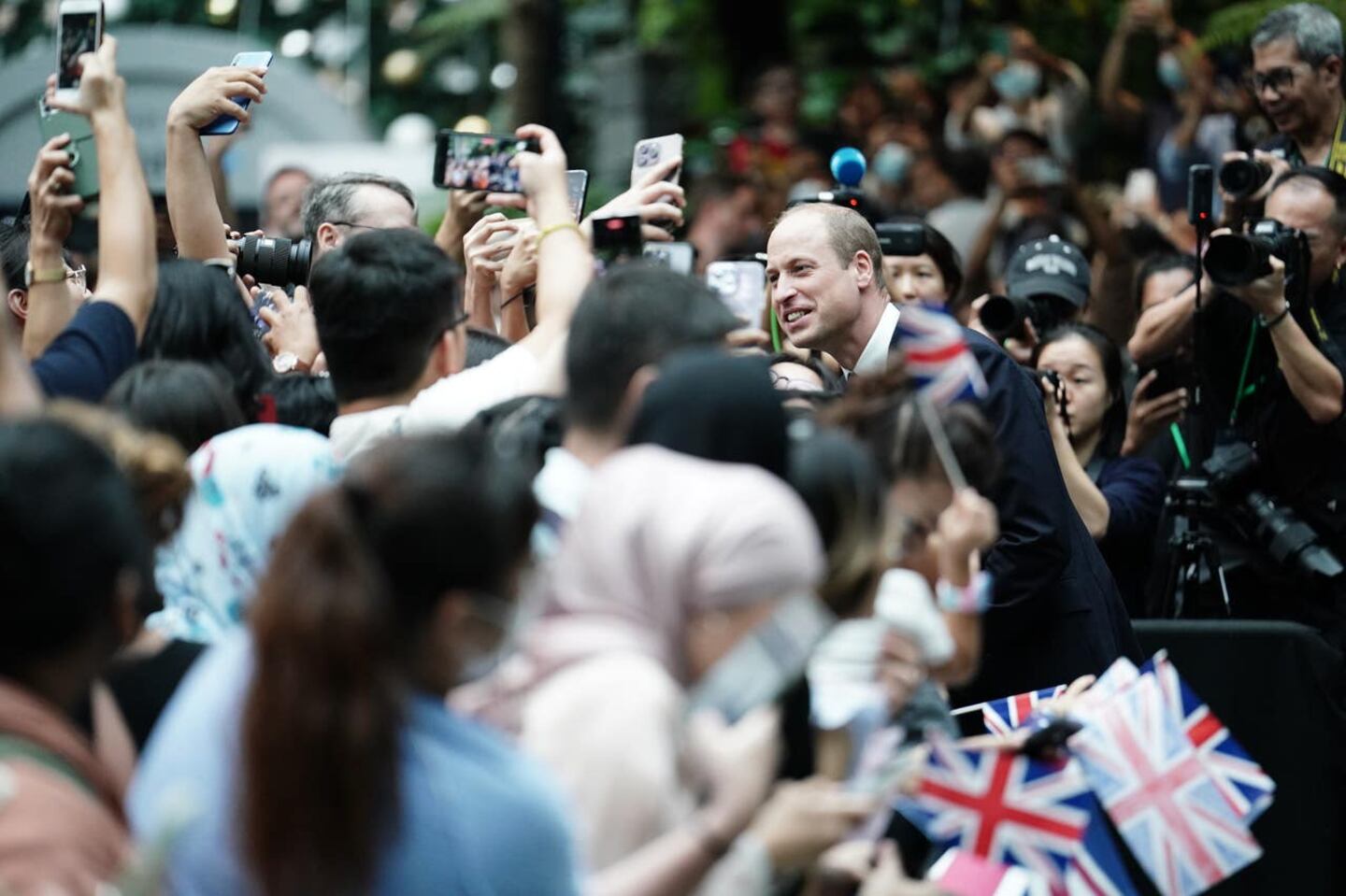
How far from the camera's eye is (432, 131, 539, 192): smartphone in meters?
4.78

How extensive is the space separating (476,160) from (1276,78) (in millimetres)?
3354

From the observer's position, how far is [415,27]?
603 inches

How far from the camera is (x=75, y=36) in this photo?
445 cm

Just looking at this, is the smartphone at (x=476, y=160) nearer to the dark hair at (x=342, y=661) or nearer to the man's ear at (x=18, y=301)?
the man's ear at (x=18, y=301)

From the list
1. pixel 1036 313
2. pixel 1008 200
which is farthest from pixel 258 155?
pixel 1036 313

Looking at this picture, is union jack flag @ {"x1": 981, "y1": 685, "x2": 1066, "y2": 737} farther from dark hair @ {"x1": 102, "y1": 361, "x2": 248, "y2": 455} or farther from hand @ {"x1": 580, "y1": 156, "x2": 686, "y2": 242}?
dark hair @ {"x1": 102, "y1": 361, "x2": 248, "y2": 455}

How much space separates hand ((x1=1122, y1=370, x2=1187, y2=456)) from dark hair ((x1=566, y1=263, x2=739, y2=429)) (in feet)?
12.9

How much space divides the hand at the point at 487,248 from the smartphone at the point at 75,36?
1.34 meters

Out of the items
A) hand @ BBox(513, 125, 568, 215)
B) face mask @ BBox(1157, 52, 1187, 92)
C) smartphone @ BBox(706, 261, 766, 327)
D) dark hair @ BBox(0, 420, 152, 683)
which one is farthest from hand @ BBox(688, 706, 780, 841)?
face mask @ BBox(1157, 52, 1187, 92)

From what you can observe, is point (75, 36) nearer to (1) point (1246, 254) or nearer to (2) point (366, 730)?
(2) point (366, 730)

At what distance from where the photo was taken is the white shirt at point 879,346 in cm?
577

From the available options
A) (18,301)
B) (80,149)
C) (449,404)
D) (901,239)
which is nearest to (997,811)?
(449,404)

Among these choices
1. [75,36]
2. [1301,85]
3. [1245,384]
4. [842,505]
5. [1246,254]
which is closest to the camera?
[842,505]

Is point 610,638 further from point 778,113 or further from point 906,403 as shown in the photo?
point 778,113
